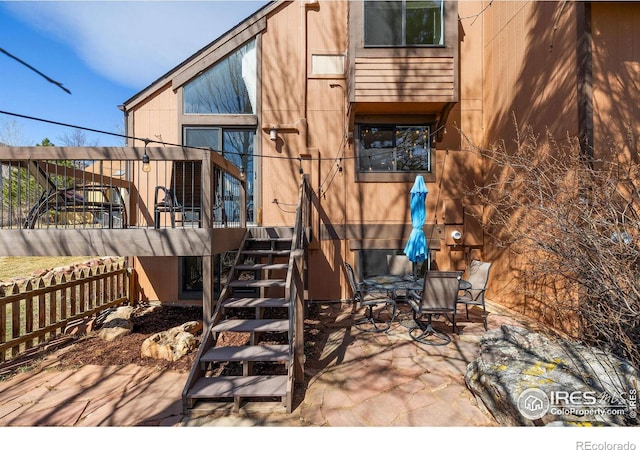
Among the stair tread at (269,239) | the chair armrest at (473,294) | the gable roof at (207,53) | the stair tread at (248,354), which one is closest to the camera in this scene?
the stair tread at (248,354)

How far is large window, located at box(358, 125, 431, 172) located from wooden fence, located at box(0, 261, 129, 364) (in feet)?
19.7

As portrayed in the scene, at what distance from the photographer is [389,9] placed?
19.4ft

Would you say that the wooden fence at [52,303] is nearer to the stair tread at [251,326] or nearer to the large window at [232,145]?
the large window at [232,145]

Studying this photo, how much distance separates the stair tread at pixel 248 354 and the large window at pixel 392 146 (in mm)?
4585

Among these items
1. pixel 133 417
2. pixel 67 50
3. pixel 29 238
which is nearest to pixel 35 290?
pixel 29 238

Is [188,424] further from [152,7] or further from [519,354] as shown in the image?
[152,7]

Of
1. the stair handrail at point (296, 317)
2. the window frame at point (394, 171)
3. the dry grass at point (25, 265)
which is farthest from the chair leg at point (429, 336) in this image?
the dry grass at point (25, 265)

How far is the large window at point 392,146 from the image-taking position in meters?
6.75

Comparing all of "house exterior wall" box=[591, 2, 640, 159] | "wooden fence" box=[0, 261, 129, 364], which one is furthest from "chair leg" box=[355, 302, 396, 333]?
"wooden fence" box=[0, 261, 129, 364]

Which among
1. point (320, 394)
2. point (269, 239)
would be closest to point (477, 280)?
point (320, 394)

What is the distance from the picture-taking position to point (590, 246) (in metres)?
3.47

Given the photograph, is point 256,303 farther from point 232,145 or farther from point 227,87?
point 227,87

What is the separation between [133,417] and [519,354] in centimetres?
433

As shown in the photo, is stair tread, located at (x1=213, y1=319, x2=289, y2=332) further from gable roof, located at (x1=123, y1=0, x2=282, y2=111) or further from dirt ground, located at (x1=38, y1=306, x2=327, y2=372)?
gable roof, located at (x1=123, y1=0, x2=282, y2=111)
